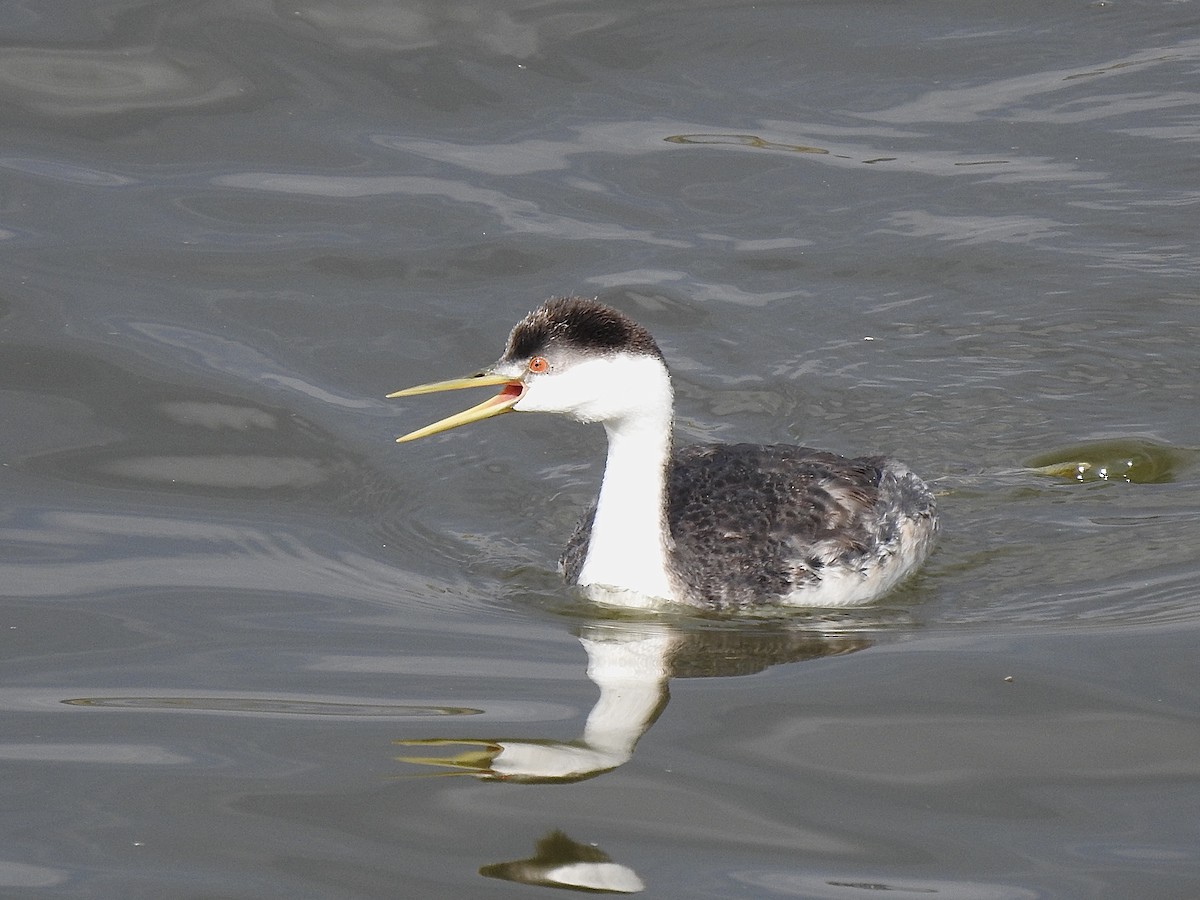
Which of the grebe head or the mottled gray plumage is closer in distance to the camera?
the grebe head

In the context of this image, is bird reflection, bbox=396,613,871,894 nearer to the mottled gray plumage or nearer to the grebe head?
the mottled gray plumage

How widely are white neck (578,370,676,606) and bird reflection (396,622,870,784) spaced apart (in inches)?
9.2

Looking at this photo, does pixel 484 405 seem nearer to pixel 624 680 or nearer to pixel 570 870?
pixel 624 680

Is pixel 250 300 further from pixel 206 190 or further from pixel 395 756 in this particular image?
pixel 395 756

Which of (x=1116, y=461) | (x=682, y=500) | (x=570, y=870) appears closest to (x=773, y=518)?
(x=682, y=500)

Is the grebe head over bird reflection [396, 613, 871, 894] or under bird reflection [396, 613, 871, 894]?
over

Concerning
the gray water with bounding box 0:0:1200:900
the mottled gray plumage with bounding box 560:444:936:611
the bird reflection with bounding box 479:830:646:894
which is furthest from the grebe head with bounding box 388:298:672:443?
the bird reflection with bounding box 479:830:646:894

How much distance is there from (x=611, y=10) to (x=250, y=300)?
5174 mm

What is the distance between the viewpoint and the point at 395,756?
22.4ft

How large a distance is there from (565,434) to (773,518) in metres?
2.17

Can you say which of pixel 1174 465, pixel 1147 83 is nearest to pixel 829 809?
pixel 1174 465

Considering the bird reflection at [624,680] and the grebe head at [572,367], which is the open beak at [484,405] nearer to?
the grebe head at [572,367]

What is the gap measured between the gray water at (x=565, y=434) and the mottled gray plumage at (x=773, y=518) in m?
0.28

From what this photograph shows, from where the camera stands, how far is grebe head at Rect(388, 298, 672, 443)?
326 inches
